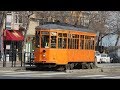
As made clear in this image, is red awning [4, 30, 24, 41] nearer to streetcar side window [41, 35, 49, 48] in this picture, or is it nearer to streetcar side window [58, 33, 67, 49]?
streetcar side window [41, 35, 49, 48]

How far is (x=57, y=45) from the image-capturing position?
29594 mm

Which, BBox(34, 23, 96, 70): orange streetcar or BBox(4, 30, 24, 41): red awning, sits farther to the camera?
BBox(4, 30, 24, 41): red awning

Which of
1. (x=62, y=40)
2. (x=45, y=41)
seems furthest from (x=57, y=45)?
(x=45, y=41)

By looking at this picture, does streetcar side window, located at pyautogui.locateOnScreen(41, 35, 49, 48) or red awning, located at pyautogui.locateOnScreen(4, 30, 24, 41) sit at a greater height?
red awning, located at pyautogui.locateOnScreen(4, 30, 24, 41)

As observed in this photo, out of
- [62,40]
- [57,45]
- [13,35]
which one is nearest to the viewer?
[57,45]

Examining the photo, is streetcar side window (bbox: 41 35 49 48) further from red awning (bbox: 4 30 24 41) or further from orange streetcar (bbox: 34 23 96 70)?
red awning (bbox: 4 30 24 41)

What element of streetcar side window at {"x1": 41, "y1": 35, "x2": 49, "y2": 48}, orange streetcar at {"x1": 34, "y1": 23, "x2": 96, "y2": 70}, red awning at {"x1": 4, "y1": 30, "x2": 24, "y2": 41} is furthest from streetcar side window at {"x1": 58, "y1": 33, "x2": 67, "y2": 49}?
red awning at {"x1": 4, "y1": 30, "x2": 24, "y2": 41}

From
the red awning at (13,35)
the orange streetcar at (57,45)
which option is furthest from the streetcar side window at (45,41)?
the red awning at (13,35)

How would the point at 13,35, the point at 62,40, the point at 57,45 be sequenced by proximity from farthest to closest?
the point at 13,35 → the point at 62,40 → the point at 57,45

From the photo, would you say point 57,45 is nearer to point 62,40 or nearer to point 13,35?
point 62,40

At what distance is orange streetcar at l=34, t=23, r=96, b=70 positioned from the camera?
2958 cm
